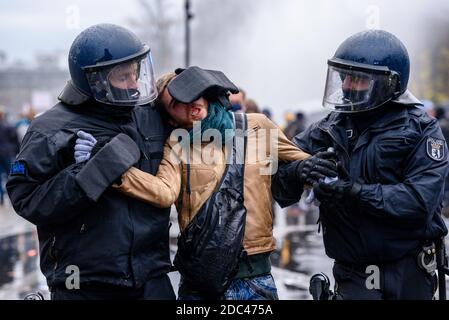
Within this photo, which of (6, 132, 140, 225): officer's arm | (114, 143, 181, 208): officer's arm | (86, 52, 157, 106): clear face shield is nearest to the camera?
(6, 132, 140, 225): officer's arm

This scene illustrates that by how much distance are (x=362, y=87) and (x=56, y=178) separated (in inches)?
56.9

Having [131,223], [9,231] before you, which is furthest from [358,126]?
[9,231]

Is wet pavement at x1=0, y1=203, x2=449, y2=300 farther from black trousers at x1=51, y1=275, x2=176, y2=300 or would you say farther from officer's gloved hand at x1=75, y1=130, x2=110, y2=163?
officer's gloved hand at x1=75, y1=130, x2=110, y2=163

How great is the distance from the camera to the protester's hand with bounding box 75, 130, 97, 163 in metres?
2.92

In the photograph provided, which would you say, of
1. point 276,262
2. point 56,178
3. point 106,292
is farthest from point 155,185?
point 276,262

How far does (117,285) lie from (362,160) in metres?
1.25

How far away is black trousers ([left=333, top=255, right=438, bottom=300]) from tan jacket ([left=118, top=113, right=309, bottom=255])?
433 millimetres

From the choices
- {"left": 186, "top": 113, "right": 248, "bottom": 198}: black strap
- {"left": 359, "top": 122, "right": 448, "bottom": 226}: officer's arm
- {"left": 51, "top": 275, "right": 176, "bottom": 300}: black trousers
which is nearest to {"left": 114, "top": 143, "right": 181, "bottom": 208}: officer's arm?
{"left": 186, "top": 113, "right": 248, "bottom": 198}: black strap

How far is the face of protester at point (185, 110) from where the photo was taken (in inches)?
127

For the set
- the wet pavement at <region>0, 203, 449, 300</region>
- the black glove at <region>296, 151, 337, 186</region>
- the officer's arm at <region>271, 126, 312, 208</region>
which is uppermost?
the black glove at <region>296, 151, 337, 186</region>

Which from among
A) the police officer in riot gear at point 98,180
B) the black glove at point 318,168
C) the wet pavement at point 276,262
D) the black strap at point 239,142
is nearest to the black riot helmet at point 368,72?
the black glove at point 318,168

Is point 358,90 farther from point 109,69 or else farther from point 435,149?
point 109,69

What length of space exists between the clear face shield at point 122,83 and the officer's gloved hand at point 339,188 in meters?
0.84

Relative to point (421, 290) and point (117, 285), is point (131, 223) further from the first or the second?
point (421, 290)
